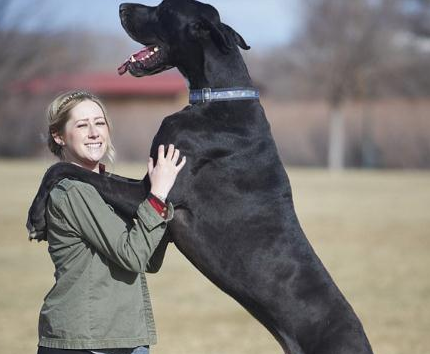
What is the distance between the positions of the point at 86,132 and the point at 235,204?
741 mm

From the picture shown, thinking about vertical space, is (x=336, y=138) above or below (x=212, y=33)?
below

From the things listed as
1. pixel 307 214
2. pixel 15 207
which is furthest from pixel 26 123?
pixel 307 214

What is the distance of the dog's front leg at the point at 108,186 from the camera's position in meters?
3.55

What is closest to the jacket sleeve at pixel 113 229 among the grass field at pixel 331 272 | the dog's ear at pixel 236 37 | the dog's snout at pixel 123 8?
the dog's ear at pixel 236 37

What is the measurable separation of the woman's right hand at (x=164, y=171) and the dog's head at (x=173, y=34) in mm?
507

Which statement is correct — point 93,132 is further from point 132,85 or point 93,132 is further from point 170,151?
point 132,85

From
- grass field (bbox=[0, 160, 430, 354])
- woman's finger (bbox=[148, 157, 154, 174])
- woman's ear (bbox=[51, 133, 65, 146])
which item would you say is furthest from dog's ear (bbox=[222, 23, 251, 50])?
grass field (bbox=[0, 160, 430, 354])

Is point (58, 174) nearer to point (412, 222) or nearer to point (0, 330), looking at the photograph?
point (0, 330)

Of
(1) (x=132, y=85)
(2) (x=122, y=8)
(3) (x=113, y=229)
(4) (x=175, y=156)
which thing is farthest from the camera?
(1) (x=132, y=85)

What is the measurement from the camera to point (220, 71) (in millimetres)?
3896

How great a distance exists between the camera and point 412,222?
52.9ft

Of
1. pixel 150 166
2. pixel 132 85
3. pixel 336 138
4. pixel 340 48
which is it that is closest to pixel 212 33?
pixel 150 166

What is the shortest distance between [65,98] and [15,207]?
14.3m

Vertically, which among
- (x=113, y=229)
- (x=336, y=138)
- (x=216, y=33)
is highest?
(x=216, y=33)
